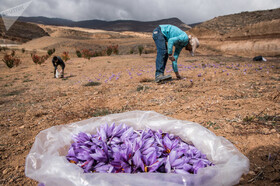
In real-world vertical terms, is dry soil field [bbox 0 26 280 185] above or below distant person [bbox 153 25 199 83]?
below

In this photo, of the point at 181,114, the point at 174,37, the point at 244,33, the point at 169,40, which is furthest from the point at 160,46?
the point at 244,33

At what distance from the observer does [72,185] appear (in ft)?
3.19

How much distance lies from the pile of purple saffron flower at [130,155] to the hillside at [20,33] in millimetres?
28052

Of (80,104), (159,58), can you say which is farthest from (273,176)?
(159,58)

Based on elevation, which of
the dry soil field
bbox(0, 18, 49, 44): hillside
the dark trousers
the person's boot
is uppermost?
bbox(0, 18, 49, 44): hillside

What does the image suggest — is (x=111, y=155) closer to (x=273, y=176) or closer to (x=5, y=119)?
(x=273, y=176)

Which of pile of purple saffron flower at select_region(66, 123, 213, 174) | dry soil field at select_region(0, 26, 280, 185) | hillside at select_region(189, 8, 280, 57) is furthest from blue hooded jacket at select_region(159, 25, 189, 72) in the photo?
hillside at select_region(189, 8, 280, 57)

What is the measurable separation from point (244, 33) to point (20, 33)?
3132cm

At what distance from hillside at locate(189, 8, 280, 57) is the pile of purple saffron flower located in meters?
12.1

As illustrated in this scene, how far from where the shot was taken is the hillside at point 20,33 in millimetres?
23441

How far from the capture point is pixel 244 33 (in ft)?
39.0

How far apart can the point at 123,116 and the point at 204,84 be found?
2768 millimetres

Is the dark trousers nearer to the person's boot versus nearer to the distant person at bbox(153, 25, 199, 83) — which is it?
the distant person at bbox(153, 25, 199, 83)

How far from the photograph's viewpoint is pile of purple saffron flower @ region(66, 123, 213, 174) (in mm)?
1163
